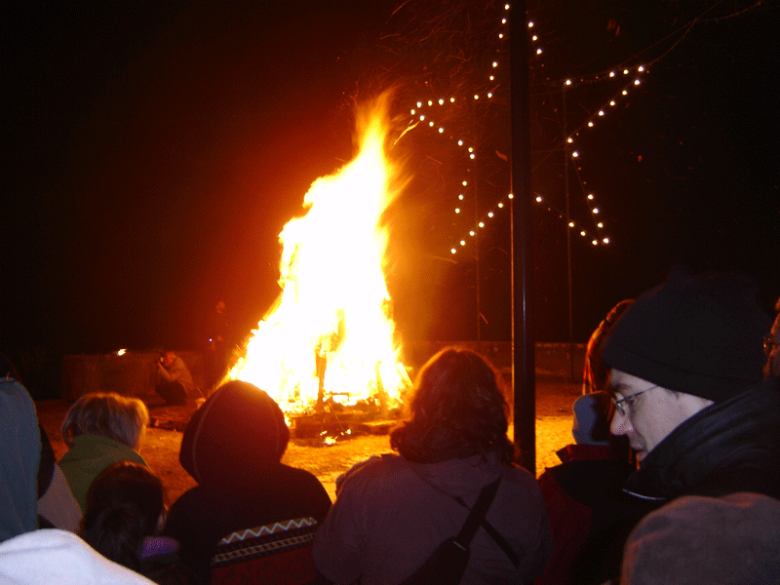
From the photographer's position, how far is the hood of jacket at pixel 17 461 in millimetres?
1665

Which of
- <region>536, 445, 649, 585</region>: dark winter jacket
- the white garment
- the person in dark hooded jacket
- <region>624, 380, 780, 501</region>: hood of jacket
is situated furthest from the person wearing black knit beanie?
the person in dark hooded jacket

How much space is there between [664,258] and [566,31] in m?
7.16

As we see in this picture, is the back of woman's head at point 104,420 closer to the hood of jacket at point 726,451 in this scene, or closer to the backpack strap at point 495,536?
the backpack strap at point 495,536

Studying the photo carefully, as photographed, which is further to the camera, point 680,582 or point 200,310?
point 200,310

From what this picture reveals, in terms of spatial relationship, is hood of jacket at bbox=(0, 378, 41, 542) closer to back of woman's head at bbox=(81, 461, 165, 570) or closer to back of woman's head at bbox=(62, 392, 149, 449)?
back of woman's head at bbox=(81, 461, 165, 570)

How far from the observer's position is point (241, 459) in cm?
238

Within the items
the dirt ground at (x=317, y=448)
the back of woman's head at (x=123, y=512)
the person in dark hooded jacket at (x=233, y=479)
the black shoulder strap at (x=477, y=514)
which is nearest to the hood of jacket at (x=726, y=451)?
the black shoulder strap at (x=477, y=514)

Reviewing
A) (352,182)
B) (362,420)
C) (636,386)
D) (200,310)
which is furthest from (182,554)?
(200,310)

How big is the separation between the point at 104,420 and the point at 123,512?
45.5 inches

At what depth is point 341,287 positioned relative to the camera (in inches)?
462

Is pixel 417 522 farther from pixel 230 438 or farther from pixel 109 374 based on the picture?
pixel 109 374

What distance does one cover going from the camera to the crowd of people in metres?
1.31

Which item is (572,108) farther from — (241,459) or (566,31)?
Answer: (241,459)

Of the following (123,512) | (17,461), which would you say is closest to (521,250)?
(123,512)
